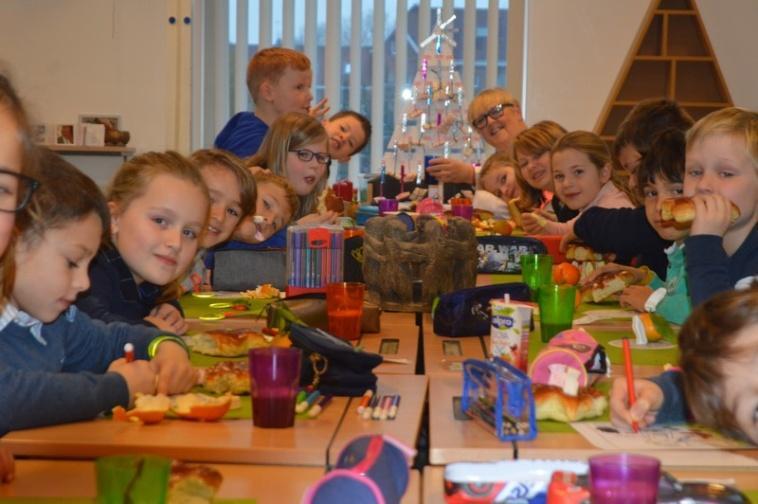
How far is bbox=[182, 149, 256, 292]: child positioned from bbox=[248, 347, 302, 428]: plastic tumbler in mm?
1542

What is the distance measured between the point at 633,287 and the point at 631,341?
611 mm

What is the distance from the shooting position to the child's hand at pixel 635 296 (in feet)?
9.62

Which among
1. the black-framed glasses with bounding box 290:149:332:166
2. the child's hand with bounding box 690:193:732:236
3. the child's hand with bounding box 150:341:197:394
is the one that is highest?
the black-framed glasses with bounding box 290:149:332:166

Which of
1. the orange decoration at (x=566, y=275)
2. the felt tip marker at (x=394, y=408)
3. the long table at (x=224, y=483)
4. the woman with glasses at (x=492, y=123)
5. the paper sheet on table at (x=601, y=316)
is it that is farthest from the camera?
the woman with glasses at (x=492, y=123)

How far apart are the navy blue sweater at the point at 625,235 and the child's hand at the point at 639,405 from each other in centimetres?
196

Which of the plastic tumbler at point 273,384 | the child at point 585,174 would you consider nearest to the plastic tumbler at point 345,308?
the plastic tumbler at point 273,384

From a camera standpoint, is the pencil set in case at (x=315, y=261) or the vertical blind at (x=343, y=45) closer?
the pencil set in case at (x=315, y=261)

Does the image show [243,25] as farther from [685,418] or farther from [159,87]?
[685,418]

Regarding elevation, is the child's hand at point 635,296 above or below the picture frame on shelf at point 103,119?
below

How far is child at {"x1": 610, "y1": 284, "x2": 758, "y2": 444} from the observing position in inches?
60.5

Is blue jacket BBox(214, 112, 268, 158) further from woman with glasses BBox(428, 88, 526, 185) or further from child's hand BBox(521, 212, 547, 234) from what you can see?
woman with glasses BBox(428, 88, 526, 185)

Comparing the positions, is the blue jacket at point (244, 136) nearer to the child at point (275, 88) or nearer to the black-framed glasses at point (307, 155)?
the child at point (275, 88)

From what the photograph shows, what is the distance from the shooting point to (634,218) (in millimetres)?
3648

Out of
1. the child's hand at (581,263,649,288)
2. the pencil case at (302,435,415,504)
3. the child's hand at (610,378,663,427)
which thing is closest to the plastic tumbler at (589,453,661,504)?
the pencil case at (302,435,415,504)
